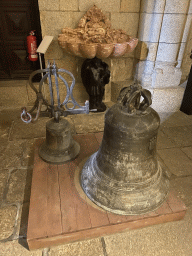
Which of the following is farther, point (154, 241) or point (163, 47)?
point (163, 47)

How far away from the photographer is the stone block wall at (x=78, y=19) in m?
3.67

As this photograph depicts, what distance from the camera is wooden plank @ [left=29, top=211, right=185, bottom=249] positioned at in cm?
174

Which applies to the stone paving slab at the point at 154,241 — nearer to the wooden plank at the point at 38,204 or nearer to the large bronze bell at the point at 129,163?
the large bronze bell at the point at 129,163

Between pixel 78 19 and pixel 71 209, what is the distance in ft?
11.2

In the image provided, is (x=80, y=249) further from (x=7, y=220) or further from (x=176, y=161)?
(x=176, y=161)

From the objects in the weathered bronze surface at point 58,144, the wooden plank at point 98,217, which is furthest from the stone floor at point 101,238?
the weathered bronze surface at point 58,144

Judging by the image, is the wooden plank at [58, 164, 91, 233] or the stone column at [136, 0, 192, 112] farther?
the stone column at [136, 0, 192, 112]

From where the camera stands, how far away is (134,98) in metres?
1.60

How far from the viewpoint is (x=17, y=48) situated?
4.30 m

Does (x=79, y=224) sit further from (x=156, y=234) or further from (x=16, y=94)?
(x=16, y=94)

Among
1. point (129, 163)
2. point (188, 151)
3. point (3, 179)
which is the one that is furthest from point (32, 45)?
point (188, 151)

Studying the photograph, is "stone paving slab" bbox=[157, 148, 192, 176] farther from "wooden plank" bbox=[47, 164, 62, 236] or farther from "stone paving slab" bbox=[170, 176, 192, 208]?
"wooden plank" bbox=[47, 164, 62, 236]

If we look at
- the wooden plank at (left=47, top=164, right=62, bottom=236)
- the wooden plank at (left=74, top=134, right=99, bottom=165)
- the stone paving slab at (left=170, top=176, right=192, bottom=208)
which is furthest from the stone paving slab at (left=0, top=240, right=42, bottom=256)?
the stone paving slab at (left=170, top=176, right=192, bottom=208)

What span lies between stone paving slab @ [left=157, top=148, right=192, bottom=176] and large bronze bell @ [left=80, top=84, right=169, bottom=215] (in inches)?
28.1
